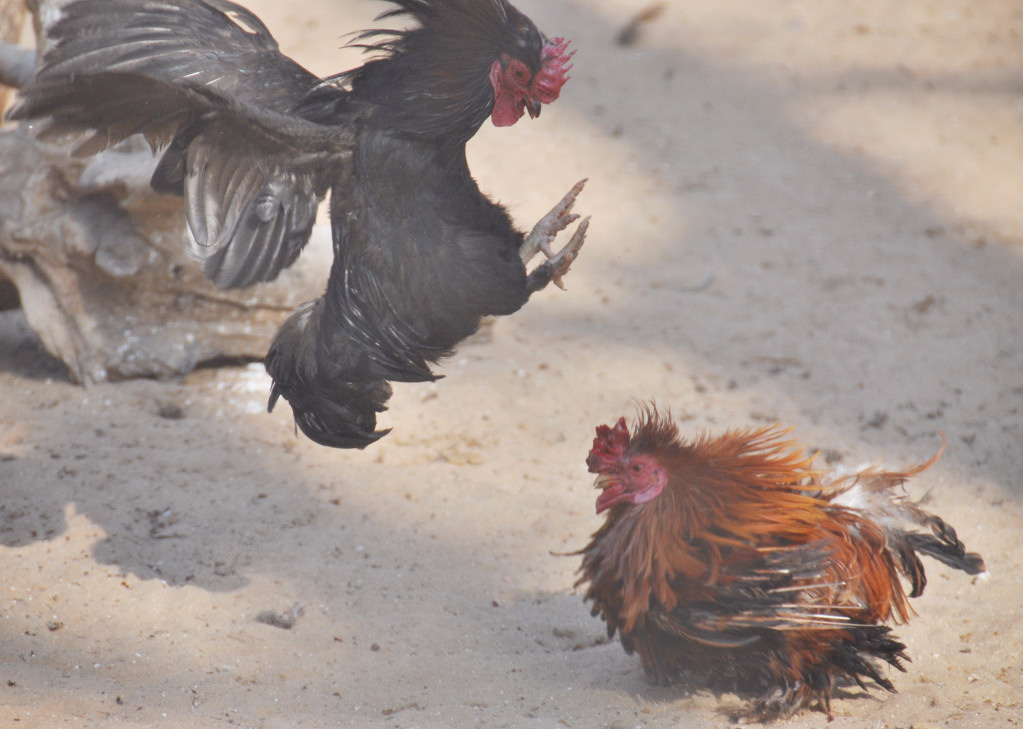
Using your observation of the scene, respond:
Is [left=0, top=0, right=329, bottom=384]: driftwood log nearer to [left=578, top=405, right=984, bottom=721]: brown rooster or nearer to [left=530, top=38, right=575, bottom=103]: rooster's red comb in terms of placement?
[left=530, top=38, right=575, bottom=103]: rooster's red comb

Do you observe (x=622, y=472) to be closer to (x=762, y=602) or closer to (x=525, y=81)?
(x=762, y=602)

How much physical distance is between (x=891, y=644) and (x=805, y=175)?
5.18 m

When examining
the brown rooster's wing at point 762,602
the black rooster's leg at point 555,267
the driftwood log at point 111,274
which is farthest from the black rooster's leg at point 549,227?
the driftwood log at point 111,274

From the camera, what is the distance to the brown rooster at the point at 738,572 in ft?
10.4

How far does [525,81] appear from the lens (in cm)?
304

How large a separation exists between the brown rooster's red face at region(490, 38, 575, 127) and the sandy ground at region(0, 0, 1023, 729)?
2.15 metres

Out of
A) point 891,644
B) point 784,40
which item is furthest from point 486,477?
point 784,40

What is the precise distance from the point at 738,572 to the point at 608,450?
0.64m

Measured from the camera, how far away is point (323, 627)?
366 cm

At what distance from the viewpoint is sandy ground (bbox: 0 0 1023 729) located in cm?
338

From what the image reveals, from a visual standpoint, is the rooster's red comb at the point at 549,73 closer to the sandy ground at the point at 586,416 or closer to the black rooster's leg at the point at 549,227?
the black rooster's leg at the point at 549,227

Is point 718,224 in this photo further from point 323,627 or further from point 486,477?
point 323,627

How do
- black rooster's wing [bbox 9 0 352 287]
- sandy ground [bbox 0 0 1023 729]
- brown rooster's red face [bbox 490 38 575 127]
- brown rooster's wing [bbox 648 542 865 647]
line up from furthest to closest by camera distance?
sandy ground [bbox 0 0 1023 729]
brown rooster's wing [bbox 648 542 865 647]
brown rooster's red face [bbox 490 38 575 127]
black rooster's wing [bbox 9 0 352 287]

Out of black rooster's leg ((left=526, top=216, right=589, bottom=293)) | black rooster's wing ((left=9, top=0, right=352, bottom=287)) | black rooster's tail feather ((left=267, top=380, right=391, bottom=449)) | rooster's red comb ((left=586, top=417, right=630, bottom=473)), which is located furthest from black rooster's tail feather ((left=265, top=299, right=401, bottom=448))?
rooster's red comb ((left=586, top=417, right=630, bottom=473))
